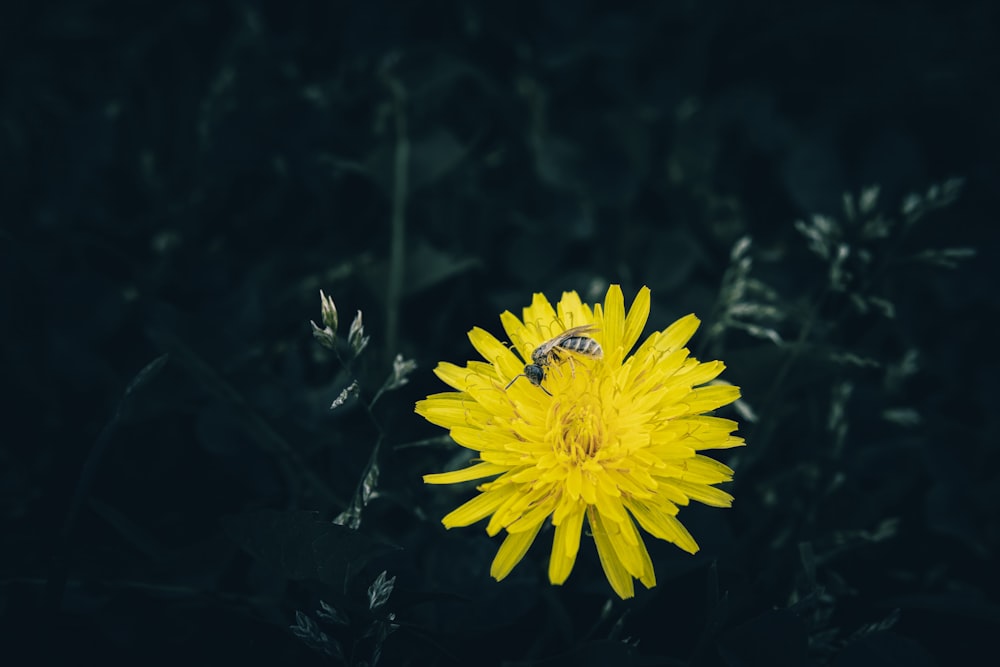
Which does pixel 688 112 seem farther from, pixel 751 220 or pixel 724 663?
pixel 724 663

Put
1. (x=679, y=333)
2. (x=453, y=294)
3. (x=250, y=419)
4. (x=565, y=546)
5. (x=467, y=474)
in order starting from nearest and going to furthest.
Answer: (x=565, y=546) → (x=467, y=474) → (x=679, y=333) → (x=250, y=419) → (x=453, y=294)

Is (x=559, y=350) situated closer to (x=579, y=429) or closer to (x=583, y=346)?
(x=583, y=346)

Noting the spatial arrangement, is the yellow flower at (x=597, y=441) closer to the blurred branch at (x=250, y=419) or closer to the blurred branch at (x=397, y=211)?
the blurred branch at (x=250, y=419)

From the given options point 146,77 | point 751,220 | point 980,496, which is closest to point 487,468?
point 980,496

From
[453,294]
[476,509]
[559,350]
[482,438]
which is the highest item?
[453,294]

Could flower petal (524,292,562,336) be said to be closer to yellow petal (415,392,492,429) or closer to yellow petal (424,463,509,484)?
yellow petal (415,392,492,429)

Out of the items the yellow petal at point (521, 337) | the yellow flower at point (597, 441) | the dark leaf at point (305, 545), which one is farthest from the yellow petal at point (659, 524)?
the dark leaf at point (305, 545)

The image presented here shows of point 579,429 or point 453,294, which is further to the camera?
point 453,294


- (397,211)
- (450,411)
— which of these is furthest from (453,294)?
(450,411)
